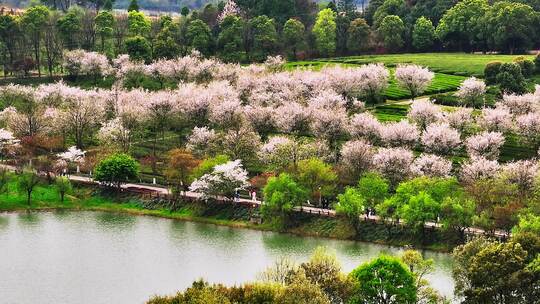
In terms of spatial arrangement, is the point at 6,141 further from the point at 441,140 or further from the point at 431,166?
the point at 441,140

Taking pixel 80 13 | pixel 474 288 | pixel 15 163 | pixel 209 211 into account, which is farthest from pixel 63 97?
pixel 474 288

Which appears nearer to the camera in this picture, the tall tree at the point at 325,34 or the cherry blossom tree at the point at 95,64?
the cherry blossom tree at the point at 95,64

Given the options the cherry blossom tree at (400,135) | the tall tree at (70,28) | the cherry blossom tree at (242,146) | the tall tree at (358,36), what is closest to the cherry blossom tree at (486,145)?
the cherry blossom tree at (400,135)

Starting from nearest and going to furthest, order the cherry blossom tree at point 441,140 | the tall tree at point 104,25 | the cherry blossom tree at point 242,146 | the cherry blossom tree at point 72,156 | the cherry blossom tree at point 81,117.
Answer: the cherry blossom tree at point 441,140 → the cherry blossom tree at point 242,146 → the cherry blossom tree at point 72,156 → the cherry blossom tree at point 81,117 → the tall tree at point 104,25

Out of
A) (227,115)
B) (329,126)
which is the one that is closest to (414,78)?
(329,126)

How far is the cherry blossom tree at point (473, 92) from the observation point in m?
75.1

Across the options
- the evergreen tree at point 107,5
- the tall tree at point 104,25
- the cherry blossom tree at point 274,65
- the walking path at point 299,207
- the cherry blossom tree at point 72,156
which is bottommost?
the walking path at point 299,207

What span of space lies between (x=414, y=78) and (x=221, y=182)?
29.5 metres

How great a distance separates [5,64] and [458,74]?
5263 cm

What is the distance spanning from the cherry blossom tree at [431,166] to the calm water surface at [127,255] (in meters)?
8.07

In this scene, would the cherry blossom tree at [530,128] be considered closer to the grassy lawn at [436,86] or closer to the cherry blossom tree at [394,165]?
the cherry blossom tree at [394,165]

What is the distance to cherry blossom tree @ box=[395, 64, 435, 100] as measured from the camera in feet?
262

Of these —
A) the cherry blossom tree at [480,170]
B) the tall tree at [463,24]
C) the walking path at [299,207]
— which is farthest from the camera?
the tall tree at [463,24]

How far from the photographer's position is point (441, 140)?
61.3 m
